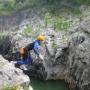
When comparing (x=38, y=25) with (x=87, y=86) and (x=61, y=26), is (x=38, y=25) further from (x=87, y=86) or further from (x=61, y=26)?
(x=87, y=86)

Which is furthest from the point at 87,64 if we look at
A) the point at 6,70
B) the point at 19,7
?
the point at 19,7

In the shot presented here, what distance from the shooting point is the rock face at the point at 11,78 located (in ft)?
68.6

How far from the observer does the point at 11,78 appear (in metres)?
21.7

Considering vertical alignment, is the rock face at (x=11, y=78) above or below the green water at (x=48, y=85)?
above

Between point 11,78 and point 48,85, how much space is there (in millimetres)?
15788

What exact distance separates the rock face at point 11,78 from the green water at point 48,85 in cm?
1335

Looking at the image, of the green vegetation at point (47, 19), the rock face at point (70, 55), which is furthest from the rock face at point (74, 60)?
the green vegetation at point (47, 19)

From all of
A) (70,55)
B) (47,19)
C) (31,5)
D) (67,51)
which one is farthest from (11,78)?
(31,5)

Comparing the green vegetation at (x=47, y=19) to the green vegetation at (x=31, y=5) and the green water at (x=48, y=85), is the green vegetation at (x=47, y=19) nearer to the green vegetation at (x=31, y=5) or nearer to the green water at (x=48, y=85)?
the green vegetation at (x=31, y=5)

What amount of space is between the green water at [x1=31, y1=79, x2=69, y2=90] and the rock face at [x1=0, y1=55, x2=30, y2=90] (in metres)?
13.4

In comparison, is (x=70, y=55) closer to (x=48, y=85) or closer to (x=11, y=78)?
(x=48, y=85)

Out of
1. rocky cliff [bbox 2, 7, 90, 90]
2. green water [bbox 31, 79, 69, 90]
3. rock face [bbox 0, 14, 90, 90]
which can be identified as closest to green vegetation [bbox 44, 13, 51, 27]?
rocky cliff [bbox 2, 7, 90, 90]

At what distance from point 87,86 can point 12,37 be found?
2020cm

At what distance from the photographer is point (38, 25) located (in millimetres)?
49125
